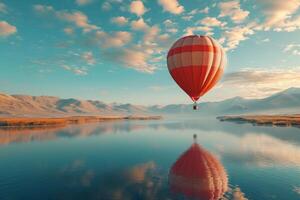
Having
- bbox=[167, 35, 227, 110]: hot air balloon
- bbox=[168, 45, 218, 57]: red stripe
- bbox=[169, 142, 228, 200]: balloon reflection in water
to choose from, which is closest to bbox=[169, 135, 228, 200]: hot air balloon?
bbox=[169, 142, 228, 200]: balloon reflection in water

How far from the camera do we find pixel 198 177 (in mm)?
37969

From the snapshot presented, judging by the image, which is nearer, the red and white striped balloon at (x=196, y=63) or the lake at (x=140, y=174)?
the lake at (x=140, y=174)

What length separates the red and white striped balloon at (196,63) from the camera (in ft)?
160

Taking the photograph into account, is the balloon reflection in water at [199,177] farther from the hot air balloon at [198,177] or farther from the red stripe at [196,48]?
the red stripe at [196,48]

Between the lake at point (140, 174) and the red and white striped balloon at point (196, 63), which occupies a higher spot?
the red and white striped balloon at point (196, 63)

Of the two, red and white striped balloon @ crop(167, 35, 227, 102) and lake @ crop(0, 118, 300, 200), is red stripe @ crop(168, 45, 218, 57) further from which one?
lake @ crop(0, 118, 300, 200)

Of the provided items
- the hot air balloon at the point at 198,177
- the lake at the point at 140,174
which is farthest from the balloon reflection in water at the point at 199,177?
the lake at the point at 140,174

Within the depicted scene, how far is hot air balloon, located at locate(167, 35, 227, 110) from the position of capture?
48688 millimetres

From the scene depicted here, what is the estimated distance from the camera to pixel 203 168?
4341 centimetres

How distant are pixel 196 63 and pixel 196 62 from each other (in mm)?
189

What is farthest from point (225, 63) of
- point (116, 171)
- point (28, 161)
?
point (28, 161)

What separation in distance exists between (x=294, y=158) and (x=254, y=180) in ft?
61.4

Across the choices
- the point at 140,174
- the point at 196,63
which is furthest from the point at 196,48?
the point at 140,174

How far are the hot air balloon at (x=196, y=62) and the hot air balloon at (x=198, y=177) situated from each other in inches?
480
